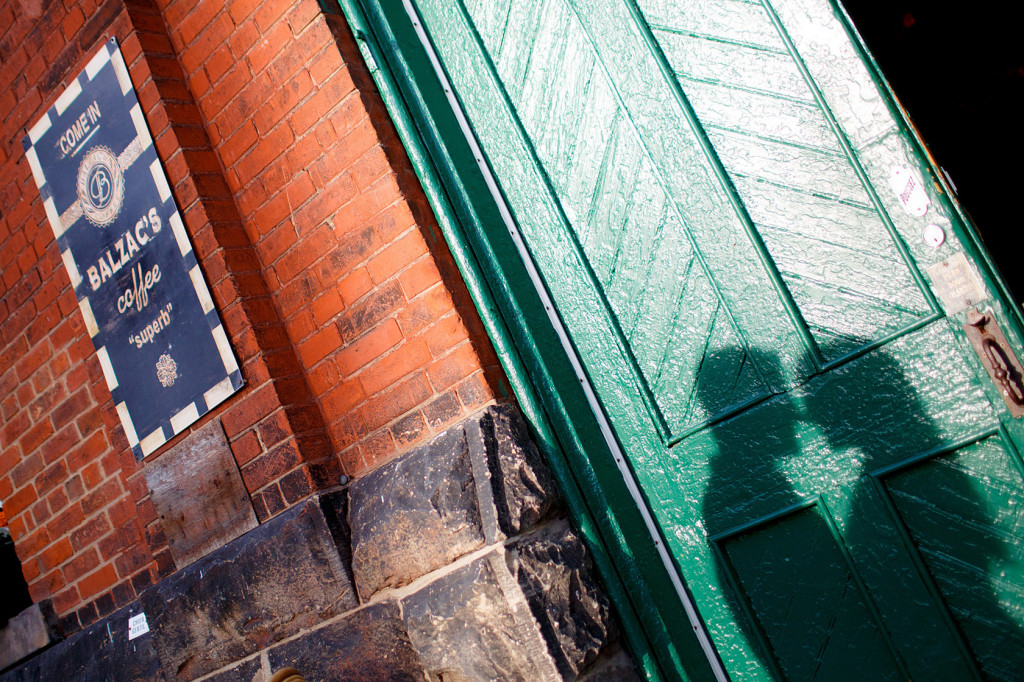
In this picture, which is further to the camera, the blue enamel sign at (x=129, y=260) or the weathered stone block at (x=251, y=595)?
the blue enamel sign at (x=129, y=260)

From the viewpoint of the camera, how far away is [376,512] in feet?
6.75

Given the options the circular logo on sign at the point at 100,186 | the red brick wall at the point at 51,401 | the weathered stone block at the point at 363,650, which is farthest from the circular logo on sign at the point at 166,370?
the weathered stone block at the point at 363,650

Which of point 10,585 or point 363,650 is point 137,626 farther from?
point 10,585

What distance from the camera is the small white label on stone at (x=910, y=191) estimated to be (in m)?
1.73

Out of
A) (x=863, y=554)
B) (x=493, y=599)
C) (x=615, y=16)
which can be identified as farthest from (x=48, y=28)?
(x=863, y=554)

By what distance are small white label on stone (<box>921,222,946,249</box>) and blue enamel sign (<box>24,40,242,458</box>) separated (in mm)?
2017

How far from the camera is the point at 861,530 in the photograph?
1826mm

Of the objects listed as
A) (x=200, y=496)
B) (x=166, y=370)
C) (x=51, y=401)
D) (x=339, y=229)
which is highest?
(x=51, y=401)

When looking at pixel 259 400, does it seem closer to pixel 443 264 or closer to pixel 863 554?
pixel 443 264

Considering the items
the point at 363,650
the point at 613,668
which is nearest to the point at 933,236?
the point at 613,668

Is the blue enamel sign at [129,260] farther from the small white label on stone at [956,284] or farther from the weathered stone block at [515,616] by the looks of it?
the small white label on stone at [956,284]

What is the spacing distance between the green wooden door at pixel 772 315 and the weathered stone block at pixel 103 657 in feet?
6.15

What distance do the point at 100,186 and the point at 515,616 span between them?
83.5 inches

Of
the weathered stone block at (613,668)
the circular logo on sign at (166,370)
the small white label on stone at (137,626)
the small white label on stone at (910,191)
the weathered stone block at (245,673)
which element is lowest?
the weathered stone block at (613,668)
